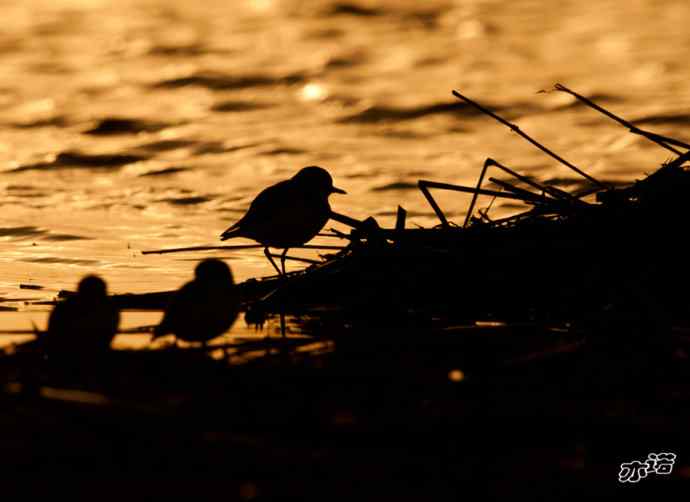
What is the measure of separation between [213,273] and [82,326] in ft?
3.62

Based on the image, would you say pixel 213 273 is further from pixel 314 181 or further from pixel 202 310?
pixel 314 181

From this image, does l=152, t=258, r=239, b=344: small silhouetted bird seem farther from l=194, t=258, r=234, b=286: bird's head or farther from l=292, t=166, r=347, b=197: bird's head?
l=292, t=166, r=347, b=197: bird's head

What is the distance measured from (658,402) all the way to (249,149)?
11623 millimetres

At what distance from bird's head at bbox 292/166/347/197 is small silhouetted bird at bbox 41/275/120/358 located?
3.76 metres

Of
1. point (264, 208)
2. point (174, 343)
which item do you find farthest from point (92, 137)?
point (174, 343)

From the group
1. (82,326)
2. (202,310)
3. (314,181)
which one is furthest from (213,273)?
(314,181)

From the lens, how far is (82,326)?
668 cm

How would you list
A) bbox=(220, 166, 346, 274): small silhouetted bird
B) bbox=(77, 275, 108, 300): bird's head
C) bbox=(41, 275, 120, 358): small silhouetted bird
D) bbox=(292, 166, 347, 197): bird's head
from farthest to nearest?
bbox=(292, 166, 347, 197): bird's head
bbox=(220, 166, 346, 274): small silhouetted bird
bbox=(77, 275, 108, 300): bird's head
bbox=(41, 275, 120, 358): small silhouetted bird

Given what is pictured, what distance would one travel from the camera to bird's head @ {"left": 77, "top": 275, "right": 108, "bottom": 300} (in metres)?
7.12

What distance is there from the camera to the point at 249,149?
55.3 ft

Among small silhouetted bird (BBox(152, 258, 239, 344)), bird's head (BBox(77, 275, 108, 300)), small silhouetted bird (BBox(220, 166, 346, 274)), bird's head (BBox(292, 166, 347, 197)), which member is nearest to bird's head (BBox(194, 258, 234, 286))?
small silhouetted bird (BBox(152, 258, 239, 344))

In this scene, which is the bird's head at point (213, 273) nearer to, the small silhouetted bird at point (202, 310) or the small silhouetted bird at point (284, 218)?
the small silhouetted bird at point (202, 310)

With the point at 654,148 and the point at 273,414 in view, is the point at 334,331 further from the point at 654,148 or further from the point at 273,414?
the point at 654,148

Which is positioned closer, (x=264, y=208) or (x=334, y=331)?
(x=334, y=331)
